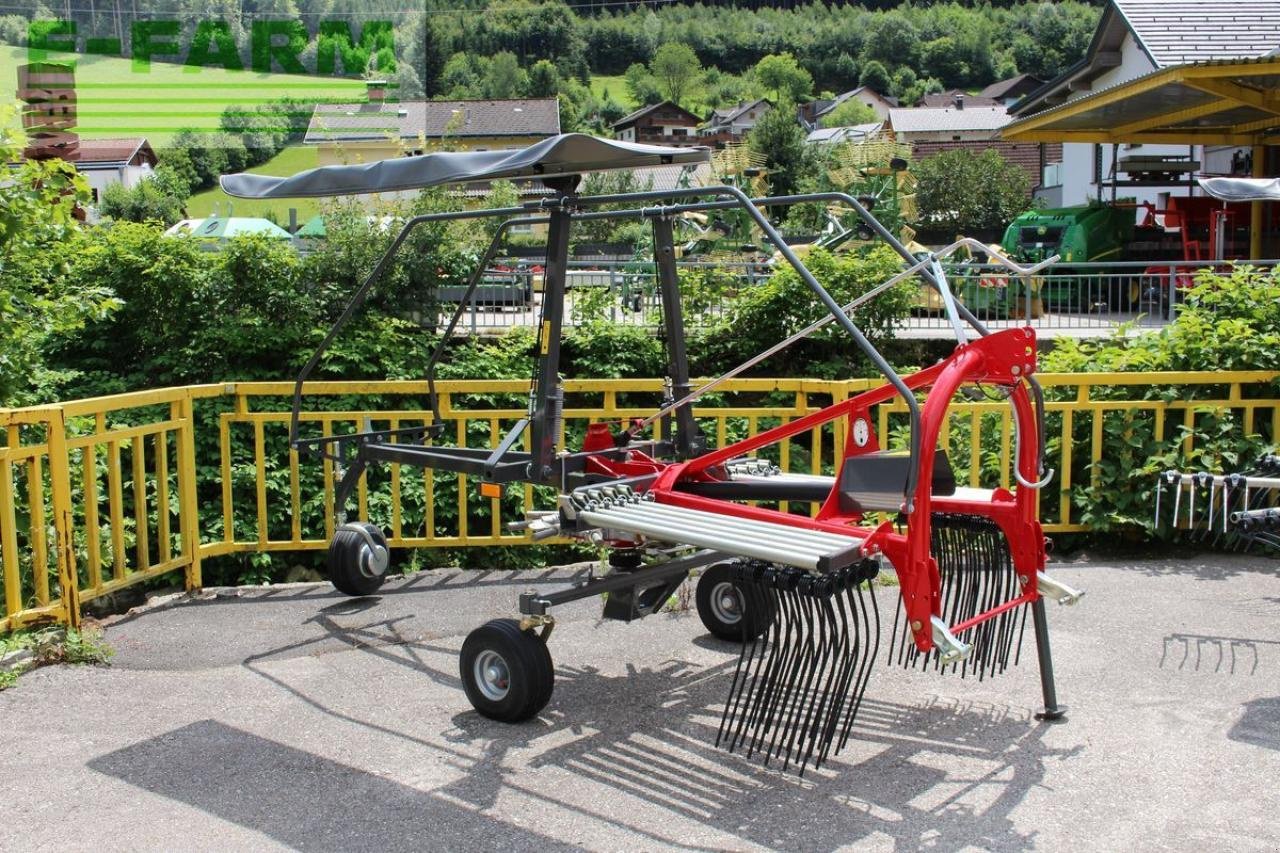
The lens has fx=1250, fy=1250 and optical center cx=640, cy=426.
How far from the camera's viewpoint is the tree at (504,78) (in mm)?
142875

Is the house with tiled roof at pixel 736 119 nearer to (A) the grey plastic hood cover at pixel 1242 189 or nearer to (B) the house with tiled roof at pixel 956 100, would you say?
(B) the house with tiled roof at pixel 956 100

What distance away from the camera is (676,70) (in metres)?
163

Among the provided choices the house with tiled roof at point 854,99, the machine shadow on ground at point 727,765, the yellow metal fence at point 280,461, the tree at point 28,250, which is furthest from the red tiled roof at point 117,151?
the machine shadow on ground at point 727,765

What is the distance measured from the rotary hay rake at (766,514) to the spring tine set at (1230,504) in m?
0.97

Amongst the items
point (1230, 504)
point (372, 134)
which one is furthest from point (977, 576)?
point (372, 134)

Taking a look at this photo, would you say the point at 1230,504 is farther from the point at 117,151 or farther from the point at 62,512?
the point at 117,151

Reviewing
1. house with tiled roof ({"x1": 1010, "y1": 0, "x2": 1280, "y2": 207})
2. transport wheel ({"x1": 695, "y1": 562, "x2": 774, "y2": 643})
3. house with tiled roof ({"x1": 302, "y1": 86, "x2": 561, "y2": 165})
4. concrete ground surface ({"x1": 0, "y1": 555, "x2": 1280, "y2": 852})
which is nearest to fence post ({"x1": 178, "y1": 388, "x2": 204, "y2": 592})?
concrete ground surface ({"x1": 0, "y1": 555, "x2": 1280, "y2": 852})

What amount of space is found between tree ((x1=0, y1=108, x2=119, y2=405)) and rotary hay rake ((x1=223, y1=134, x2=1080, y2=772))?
1691 mm

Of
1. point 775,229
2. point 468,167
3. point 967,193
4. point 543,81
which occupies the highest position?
point 543,81

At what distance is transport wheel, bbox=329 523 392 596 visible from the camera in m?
7.00

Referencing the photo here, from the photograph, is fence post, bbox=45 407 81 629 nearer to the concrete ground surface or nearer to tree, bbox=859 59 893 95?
the concrete ground surface

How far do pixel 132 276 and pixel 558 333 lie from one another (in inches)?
260

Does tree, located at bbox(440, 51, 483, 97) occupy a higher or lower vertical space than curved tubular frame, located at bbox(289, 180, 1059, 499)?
higher

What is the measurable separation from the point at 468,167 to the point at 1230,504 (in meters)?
5.08
